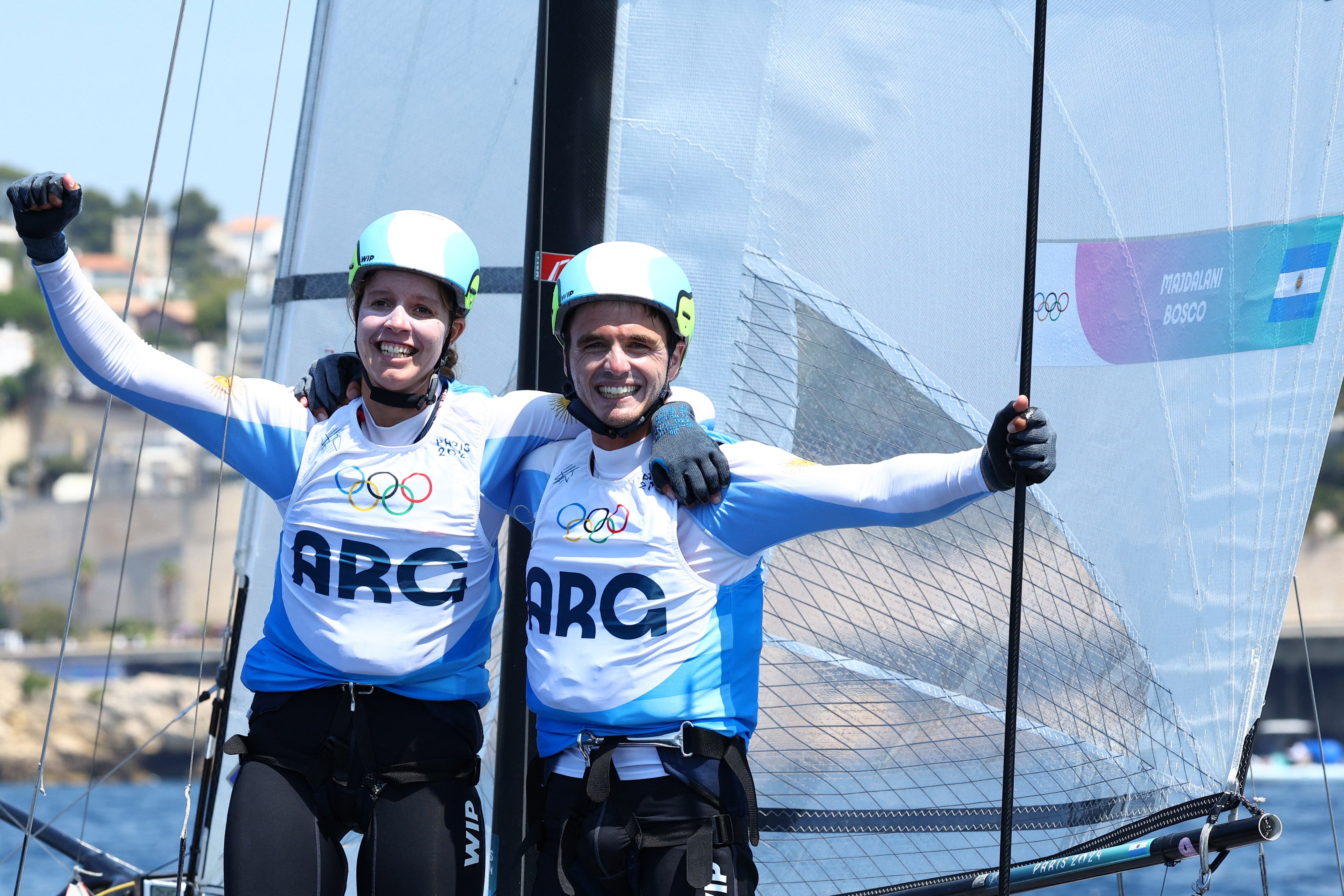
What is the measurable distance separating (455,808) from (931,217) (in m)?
1.74

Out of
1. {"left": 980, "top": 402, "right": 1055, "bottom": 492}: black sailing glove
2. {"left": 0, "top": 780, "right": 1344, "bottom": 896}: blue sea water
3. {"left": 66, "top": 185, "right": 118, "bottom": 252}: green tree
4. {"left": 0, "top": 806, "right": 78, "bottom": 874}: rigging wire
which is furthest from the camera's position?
{"left": 66, "top": 185, "right": 118, "bottom": 252}: green tree

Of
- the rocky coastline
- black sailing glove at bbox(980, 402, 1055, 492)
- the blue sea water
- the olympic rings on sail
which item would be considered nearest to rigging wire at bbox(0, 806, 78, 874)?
black sailing glove at bbox(980, 402, 1055, 492)

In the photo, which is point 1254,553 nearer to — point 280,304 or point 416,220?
point 416,220

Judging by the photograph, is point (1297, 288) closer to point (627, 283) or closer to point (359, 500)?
point (627, 283)

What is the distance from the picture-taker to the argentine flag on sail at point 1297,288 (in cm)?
329

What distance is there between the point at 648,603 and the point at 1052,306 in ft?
4.67

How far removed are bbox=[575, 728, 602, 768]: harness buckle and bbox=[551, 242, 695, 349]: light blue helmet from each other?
0.70m

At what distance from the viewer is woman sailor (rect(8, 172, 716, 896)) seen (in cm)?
247

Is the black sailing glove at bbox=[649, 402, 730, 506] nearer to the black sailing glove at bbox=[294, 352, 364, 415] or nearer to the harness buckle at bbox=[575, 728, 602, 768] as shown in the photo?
the harness buckle at bbox=[575, 728, 602, 768]

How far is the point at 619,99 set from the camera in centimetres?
344

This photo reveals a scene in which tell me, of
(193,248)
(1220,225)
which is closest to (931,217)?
(1220,225)

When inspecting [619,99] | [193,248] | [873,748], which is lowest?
[873,748]

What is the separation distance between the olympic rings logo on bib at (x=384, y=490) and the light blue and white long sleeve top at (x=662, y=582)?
23 centimetres

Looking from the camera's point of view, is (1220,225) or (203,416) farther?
(1220,225)
